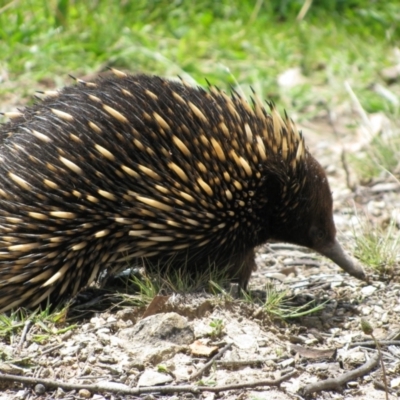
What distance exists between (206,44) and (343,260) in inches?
155

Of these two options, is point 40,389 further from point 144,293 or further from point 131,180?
point 131,180

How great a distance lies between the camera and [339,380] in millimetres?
3443

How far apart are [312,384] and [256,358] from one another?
0.99 feet

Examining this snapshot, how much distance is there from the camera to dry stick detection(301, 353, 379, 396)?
338cm

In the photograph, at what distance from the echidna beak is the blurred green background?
8.77 feet

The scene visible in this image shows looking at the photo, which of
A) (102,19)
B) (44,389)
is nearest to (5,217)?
(44,389)

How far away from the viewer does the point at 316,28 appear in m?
8.62

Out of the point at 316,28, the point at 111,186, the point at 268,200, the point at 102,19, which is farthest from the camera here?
the point at 316,28

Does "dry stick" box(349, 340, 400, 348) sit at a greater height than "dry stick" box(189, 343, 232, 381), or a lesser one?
lesser

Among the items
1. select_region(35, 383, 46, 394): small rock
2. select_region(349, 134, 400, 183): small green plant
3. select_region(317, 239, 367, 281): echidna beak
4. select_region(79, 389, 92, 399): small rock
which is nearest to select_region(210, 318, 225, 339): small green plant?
select_region(79, 389, 92, 399): small rock

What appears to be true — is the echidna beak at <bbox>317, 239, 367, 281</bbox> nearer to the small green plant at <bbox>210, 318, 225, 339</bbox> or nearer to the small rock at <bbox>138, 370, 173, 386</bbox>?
the small green plant at <bbox>210, 318, 225, 339</bbox>

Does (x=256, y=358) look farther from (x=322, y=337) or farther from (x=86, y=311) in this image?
(x=86, y=311)

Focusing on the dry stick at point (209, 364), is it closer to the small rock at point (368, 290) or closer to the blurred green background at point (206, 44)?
the small rock at point (368, 290)

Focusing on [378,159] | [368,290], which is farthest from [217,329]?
[378,159]
